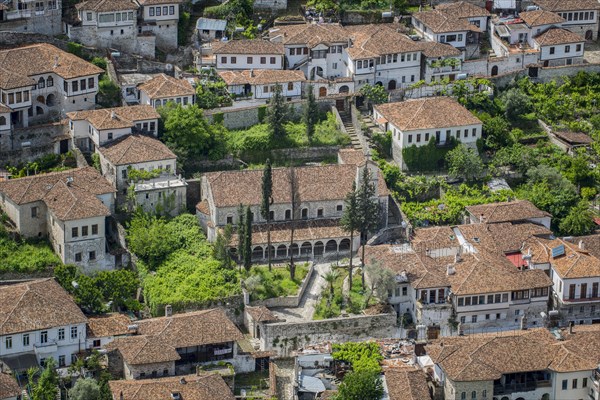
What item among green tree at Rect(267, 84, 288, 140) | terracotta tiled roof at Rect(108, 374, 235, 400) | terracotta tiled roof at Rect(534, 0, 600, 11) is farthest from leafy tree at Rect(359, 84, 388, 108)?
terracotta tiled roof at Rect(108, 374, 235, 400)

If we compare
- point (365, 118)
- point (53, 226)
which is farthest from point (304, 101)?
point (53, 226)

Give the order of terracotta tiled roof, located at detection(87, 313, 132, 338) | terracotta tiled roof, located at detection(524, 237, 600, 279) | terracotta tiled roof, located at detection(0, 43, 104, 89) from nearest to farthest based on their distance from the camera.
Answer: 1. terracotta tiled roof, located at detection(87, 313, 132, 338)
2. terracotta tiled roof, located at detection(524, 237, 600, 279)
3. terracotta tiled roof, located at detection(0, 43, 104, 89)

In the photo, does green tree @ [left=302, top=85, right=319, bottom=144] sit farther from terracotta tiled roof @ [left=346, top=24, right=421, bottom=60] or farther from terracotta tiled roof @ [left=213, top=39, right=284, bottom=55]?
terracotta tiled roof @ [left=346, top=24, right=421, bottom=60]

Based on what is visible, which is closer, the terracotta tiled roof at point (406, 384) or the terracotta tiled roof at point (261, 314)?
the terracotta tiled roof at point (406, 384)

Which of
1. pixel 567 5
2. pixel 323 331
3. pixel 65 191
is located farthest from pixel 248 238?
pixel 567 5

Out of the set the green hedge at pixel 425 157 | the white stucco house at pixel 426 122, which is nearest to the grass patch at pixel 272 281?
the green hedge at pixel 425 157

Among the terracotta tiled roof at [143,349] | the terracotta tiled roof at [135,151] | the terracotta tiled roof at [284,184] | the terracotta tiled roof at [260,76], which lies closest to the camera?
the terracotta tiled roof at [143,349]

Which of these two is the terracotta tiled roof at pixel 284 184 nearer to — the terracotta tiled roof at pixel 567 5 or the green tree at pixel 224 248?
the green tree at pixel 224 248

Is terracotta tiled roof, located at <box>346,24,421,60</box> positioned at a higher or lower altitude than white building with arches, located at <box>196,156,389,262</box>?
higher
